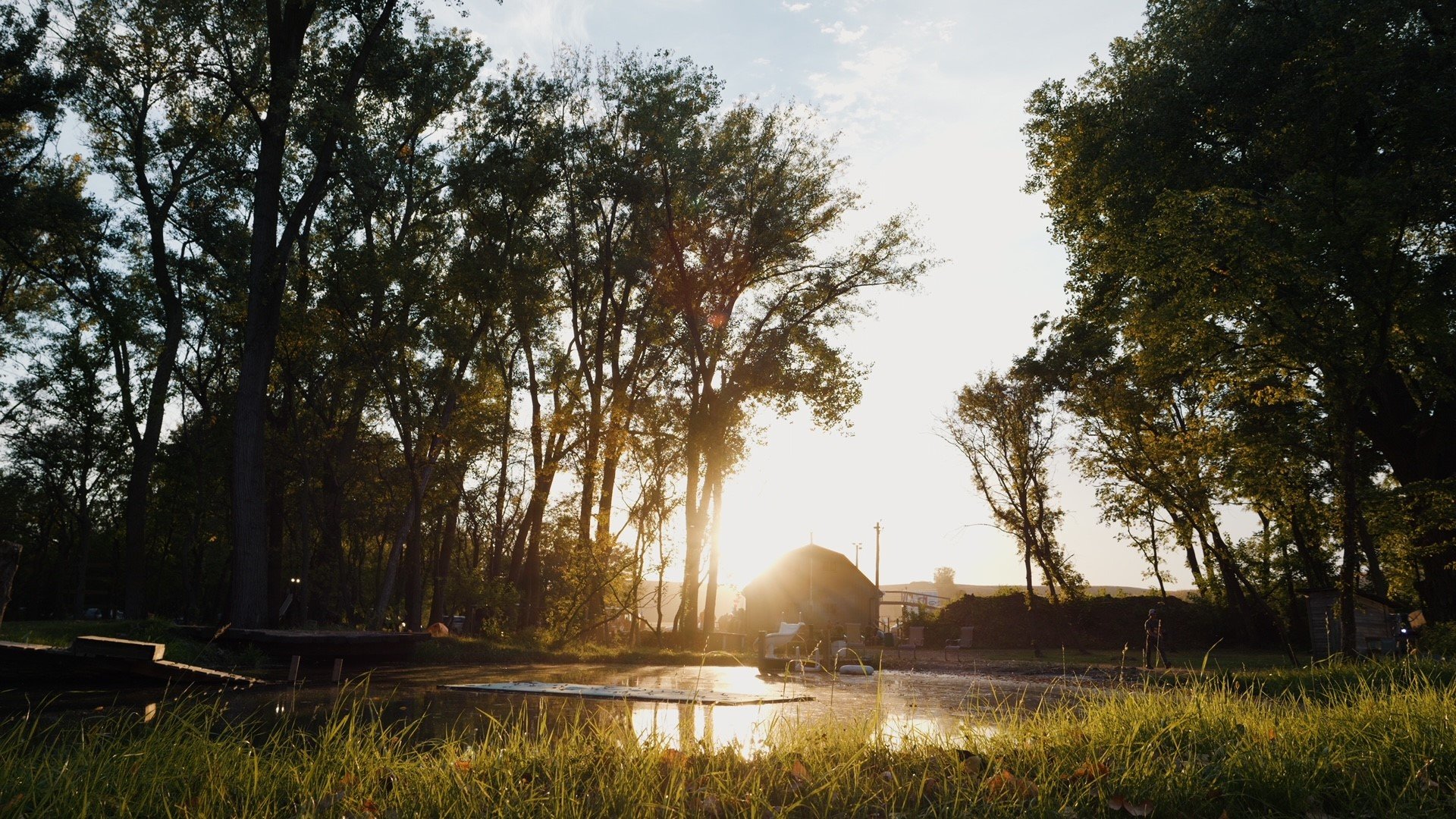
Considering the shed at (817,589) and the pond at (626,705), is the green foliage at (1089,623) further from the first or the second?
the pond at (626,705)

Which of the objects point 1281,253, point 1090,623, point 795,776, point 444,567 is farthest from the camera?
point 1090,623

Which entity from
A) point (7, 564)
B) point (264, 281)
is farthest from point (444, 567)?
point (7, 564)

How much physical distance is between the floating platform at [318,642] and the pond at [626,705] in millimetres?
837

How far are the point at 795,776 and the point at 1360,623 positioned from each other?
24708 millimetres

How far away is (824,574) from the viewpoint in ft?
204

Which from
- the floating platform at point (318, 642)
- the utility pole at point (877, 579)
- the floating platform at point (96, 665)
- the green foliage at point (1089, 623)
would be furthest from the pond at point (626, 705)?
the utility pole at point (877, 579)

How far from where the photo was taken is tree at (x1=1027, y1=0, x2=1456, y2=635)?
16.2 m

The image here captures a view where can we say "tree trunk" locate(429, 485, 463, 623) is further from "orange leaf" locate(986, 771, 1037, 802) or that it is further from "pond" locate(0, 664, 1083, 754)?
"orange leaf" locate(986, 771, 1037, 802)

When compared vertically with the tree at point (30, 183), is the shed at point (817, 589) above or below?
below

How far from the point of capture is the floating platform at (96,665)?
1050cm

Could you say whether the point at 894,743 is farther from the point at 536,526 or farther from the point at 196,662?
the point at 536,526

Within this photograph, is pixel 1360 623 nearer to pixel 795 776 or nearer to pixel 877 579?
pixel 795 776

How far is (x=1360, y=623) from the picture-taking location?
2367cm

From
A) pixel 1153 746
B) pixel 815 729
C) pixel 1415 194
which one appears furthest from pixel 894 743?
pixel 1415 194
